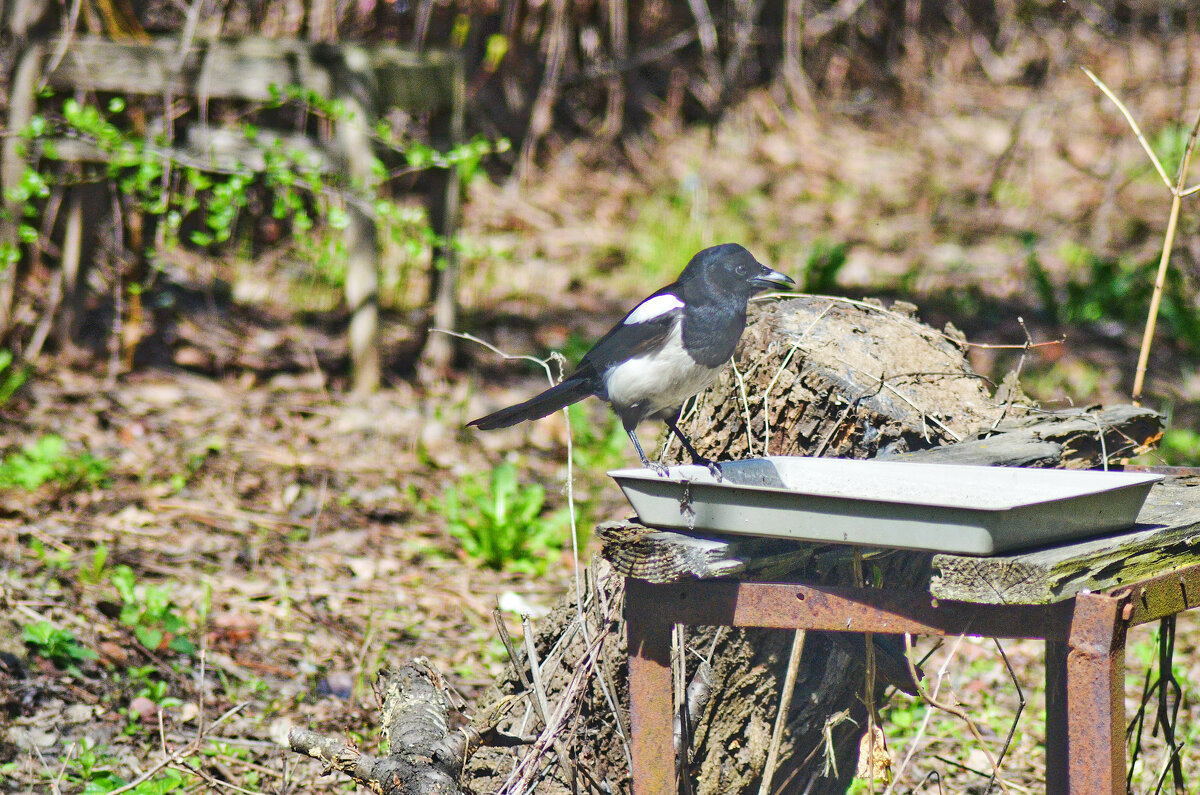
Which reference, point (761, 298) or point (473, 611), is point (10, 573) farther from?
point (761, 298)

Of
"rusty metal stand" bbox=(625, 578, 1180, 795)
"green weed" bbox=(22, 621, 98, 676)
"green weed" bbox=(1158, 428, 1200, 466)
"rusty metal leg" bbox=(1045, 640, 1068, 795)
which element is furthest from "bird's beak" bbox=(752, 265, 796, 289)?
"green weed" bbox=(1158, 428, 1200, 466)

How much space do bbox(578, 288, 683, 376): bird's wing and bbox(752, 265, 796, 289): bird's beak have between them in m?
0.17

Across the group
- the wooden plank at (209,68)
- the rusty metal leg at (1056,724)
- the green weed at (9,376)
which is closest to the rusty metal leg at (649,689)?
the rusty metal leg at (1056,724)

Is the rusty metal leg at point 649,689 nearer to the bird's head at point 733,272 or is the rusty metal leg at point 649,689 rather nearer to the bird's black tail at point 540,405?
the bird's black tail at point 540,405

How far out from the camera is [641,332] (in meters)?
2.36

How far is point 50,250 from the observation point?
491 cm

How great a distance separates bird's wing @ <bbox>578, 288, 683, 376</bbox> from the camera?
235cm

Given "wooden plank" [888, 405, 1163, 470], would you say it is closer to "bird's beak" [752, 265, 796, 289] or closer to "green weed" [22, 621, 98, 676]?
"bird's beak" [752, 265, 796, 289]

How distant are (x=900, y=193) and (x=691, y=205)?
2.04 metres

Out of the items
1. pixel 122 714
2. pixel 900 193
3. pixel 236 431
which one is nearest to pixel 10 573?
pixel 122 714

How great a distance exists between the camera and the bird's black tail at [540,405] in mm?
2303

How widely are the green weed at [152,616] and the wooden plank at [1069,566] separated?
204cm

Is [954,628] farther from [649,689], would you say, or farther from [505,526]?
[505,526]

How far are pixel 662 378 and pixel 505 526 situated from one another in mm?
1651
